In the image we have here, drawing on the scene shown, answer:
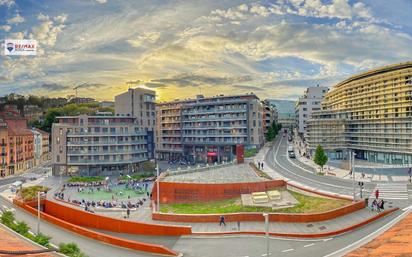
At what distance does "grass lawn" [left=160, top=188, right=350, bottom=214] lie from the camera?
4206 centimetres

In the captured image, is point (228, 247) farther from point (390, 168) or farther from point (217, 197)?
point (390, 168)

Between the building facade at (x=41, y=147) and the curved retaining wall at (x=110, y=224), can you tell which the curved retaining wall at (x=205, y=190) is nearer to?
the curved retaining wall at (x=110, y=224)

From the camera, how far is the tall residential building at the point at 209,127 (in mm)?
112562

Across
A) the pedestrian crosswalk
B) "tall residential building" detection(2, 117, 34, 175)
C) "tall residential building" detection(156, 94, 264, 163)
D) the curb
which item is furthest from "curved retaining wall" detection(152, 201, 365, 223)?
"tall residential building" detection(2, 117, 34, 175)

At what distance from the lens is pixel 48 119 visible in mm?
152625

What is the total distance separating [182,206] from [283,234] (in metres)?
17.5

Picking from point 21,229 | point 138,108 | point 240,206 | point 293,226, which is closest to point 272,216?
point 293,226

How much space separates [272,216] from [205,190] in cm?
1402

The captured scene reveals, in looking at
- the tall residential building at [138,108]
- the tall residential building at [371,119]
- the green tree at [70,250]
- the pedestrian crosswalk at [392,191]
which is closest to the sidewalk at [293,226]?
the pedestrian crosswalk at [392,191]

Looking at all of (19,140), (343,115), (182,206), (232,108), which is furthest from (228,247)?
(19,140)

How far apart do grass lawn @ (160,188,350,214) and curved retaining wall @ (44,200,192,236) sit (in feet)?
20.9

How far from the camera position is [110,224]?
44094 mm

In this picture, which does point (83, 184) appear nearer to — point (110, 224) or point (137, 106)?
point (137, 106)
